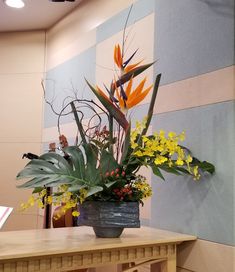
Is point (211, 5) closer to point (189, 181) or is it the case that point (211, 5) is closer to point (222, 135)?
point (222, 135)

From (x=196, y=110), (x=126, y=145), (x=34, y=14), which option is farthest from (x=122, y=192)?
(x=34, y=14)

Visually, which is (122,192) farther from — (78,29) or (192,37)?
(78,29)

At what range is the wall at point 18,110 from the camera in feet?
12.1

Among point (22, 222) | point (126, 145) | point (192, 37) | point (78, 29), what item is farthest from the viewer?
point (22, 222)

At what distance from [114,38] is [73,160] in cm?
147

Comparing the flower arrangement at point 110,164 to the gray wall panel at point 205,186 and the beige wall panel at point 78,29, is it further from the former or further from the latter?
the beige wall panel at point 78,29

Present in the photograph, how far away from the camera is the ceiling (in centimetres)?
332

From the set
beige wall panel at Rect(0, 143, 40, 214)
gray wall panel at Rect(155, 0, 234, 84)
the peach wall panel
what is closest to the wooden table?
gray wall panel at Rect(155, 0, 234, 84)

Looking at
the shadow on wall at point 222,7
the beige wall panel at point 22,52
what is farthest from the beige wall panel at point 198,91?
the beige wall panel at point 22,52

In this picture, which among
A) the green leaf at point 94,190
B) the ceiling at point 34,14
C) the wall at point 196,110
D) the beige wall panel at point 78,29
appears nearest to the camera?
the green leaf at point 94,190

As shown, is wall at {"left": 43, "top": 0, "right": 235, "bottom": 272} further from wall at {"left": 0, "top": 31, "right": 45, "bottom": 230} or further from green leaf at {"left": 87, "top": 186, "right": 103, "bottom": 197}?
wall at {"left": 0, "top": 31, "right": 45, "bottom": 230}

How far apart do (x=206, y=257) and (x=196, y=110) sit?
2.29 feet

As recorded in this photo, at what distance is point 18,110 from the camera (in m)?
3.84

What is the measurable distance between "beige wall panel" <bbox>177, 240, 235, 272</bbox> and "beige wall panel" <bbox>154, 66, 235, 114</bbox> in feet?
2.19
